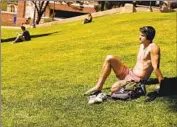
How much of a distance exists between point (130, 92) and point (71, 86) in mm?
2124

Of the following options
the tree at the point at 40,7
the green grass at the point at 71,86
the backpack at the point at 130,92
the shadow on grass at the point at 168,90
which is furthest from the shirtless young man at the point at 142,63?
the tree at the point at 40,7

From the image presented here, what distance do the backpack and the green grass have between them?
0.12 meters

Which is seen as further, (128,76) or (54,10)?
(54,10)

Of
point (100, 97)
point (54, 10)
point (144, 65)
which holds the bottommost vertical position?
point (54, 10)

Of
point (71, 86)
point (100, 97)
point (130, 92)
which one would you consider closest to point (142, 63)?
point (130, 92)

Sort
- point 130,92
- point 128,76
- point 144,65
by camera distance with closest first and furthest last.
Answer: point 130,92, point 144,65, point 128,76

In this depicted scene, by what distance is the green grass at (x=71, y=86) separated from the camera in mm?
9039

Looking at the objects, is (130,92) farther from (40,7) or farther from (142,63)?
(40,7)

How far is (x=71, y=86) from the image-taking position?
11391mm

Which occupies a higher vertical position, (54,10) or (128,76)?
(128,76)

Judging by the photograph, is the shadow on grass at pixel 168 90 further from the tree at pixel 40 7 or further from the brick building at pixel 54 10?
the brick building at pixel 54 10

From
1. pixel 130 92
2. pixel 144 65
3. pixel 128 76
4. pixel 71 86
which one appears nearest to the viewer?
pixel 130 92

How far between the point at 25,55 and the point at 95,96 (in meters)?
8.38

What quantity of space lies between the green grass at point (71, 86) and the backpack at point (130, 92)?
12 centimetres
